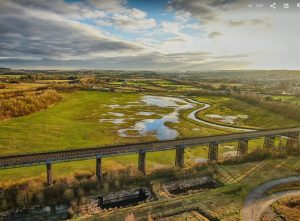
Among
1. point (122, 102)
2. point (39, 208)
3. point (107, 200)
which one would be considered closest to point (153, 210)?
point (107, 200)

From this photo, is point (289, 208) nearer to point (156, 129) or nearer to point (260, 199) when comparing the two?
point (260, 199)

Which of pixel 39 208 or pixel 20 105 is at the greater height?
pixel 20 105

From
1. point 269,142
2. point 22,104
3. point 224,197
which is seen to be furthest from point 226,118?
point 22,104

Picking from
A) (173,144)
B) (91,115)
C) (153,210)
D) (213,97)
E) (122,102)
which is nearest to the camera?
(153,210)

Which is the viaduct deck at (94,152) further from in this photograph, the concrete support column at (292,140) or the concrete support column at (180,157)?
the concrete support column at (292,140)

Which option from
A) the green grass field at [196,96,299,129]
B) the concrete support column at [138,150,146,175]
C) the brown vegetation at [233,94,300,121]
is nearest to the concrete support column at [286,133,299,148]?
the green grass field at [196,96,299,129]

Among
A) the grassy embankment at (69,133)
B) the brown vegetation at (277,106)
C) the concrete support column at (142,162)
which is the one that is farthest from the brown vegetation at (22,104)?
the brown vegetation at (277,106)

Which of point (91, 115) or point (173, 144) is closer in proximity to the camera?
point (173, 144)

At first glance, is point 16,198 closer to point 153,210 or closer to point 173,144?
point 153,210
